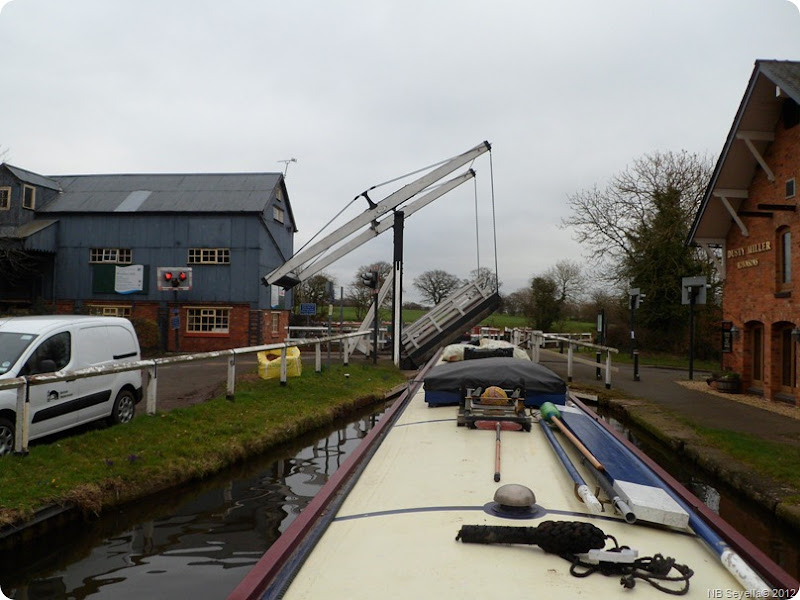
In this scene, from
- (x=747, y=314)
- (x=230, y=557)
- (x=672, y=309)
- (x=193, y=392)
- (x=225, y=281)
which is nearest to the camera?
(x=230, y=557)

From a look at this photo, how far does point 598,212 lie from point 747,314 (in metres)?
17.5

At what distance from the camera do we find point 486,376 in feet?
19.4

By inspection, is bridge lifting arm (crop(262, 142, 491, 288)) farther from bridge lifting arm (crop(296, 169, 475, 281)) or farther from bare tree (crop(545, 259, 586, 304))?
bare tree (crop(545, 259, 586, 304))

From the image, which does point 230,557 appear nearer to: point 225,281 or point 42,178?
point 225,281

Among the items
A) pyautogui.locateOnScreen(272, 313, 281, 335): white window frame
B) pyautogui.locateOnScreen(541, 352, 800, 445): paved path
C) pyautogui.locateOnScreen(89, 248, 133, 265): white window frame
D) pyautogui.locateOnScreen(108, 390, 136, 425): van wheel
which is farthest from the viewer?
pyautogui.locateOnScreen(272, 313, 281, 335): white window frame

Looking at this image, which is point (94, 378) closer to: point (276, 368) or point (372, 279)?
point (276, 368)

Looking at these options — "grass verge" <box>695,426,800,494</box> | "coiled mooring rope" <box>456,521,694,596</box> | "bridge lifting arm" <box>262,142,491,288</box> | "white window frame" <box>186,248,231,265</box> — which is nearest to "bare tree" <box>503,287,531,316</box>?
"white window frame" <box>186,248,231,265</box>

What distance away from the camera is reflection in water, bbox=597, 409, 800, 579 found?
16.4ft

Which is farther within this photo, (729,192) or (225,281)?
(225,281)

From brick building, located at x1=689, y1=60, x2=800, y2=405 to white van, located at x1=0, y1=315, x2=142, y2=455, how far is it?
12.0m

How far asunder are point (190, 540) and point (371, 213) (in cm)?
1297

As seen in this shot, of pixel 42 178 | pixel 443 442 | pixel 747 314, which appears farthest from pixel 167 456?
pixel 42 178

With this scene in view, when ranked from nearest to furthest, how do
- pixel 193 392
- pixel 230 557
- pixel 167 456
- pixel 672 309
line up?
1. pixel 230 557
2. pixel 167 456
3. pixel 193 392
4. pixel 672 309

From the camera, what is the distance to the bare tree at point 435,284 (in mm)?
54500
